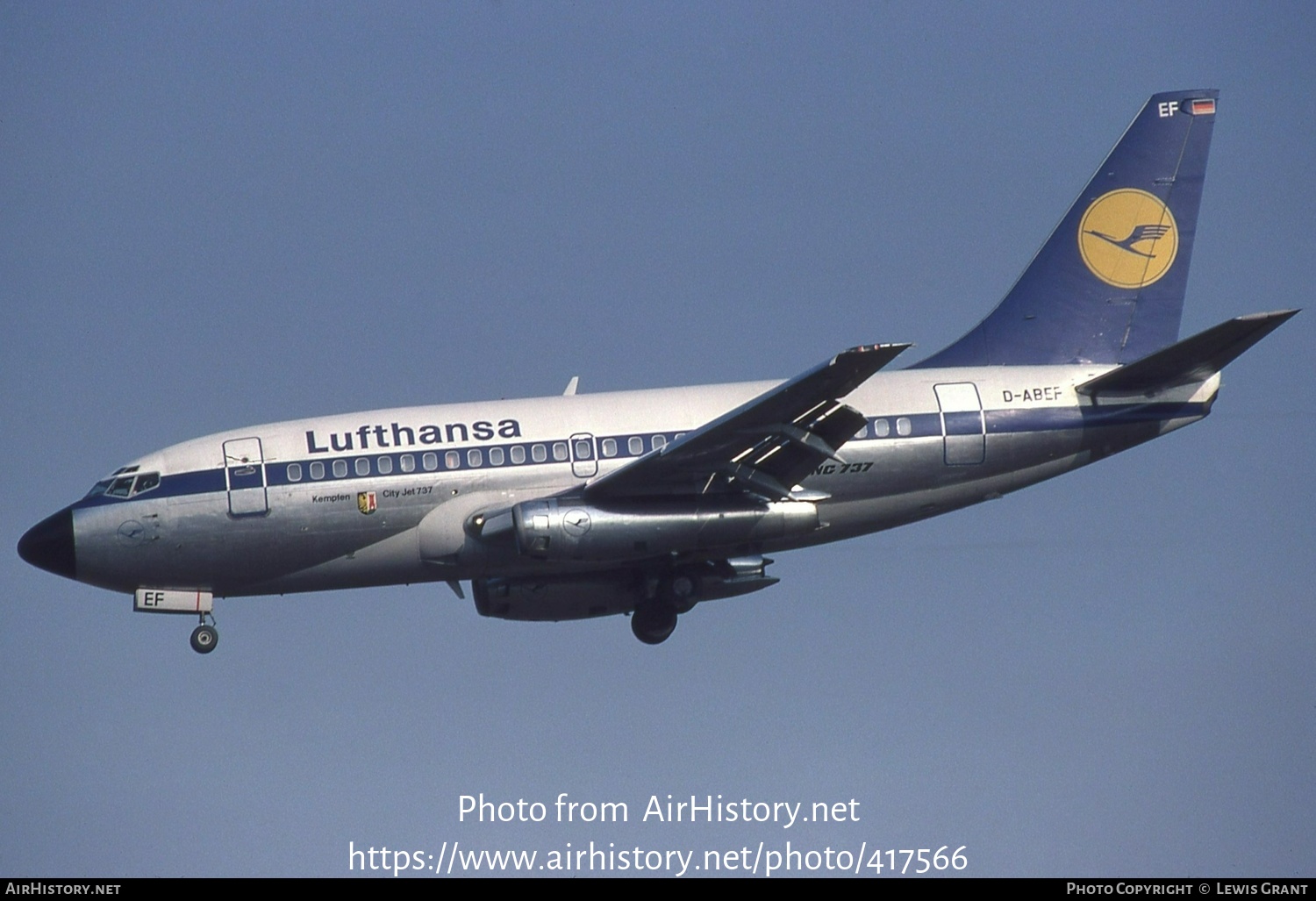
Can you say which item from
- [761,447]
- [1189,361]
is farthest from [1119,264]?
[761,447]

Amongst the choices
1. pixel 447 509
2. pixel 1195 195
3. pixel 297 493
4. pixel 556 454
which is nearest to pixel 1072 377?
pixel 1195 195

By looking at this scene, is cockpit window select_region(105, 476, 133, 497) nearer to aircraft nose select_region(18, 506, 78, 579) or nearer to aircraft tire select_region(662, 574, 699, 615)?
aircraft nose select_region(18, 506, 78, 579)

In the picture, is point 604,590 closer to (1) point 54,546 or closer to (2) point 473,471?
(2) point 473,471

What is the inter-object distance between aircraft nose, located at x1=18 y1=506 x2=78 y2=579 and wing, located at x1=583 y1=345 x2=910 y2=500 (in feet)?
30.8

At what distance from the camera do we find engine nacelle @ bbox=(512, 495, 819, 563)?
3048 centimetres

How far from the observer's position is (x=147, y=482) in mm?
32156

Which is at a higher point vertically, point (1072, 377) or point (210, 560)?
point (1072, 377)

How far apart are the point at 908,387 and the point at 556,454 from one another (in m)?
6.83

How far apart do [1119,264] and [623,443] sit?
12.1 meters

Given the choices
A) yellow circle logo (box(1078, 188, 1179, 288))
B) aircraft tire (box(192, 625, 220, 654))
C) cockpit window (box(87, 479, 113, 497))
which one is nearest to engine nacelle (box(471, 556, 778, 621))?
aircraft tire (box(192, 625, 220, 654))

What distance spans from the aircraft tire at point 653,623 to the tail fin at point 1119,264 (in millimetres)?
7338
